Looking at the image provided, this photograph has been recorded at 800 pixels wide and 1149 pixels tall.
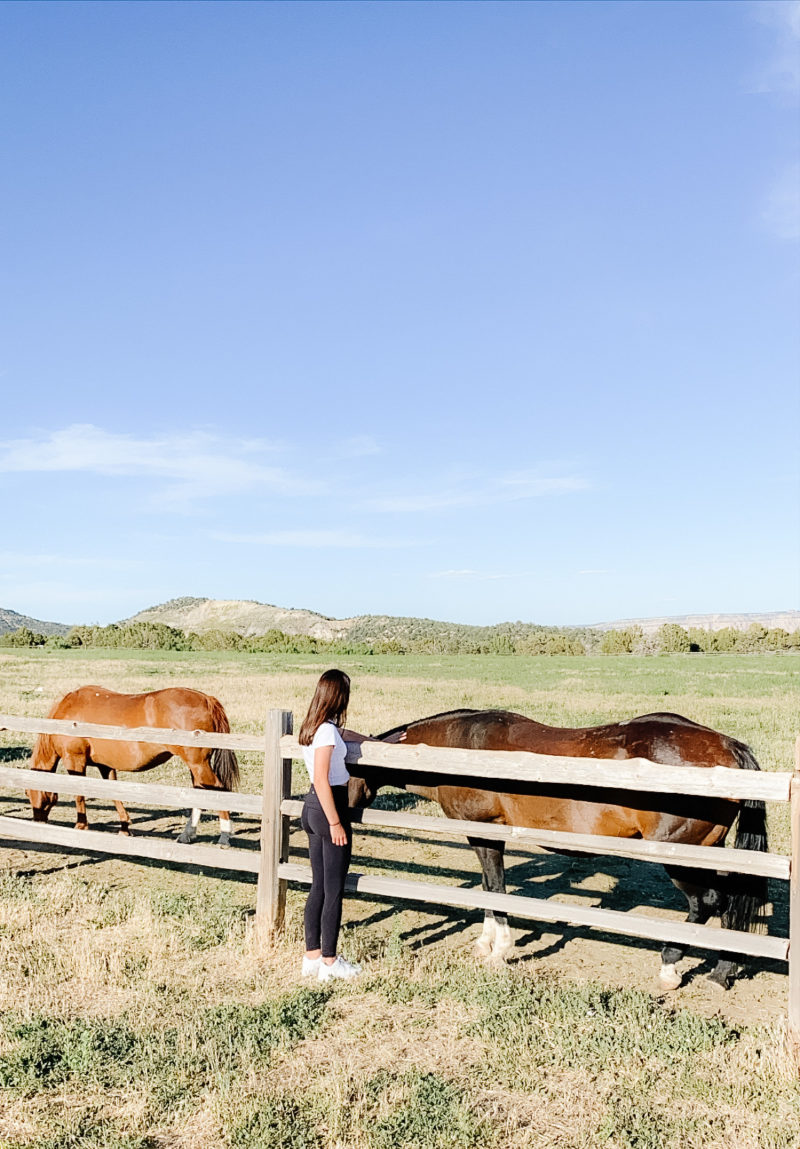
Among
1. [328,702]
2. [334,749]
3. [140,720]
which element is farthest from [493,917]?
[140,720]

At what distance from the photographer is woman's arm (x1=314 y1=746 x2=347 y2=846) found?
5492 millimetres

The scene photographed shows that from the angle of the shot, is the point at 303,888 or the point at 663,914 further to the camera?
the point at 303,888

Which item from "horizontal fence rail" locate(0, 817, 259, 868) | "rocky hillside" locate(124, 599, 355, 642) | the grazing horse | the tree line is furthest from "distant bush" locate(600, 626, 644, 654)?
the grazing horse

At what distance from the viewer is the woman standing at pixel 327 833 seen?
18.4 feet

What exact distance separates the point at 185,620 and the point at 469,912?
182701 mm

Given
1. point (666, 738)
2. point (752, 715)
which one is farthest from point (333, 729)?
point (752, 715)

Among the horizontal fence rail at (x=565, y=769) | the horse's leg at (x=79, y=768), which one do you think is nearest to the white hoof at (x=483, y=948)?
the horizontal fence rail at (x=565, y=769)

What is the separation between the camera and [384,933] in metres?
6.93

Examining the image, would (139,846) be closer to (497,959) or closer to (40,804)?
(40,804)

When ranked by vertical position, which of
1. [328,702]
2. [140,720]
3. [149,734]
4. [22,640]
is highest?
[328,702]

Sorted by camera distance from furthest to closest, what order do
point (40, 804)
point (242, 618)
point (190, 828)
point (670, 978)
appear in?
point (242, 618)
point (190, 828)
point (40, 804)
point (670, 978)

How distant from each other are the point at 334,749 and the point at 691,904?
275 cm

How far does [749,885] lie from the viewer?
219 inches

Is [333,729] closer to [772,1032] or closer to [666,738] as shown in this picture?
[666,738]
